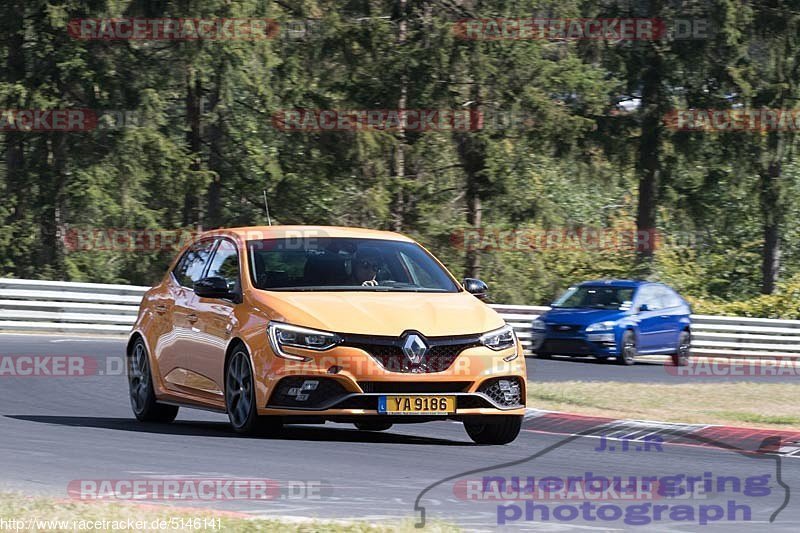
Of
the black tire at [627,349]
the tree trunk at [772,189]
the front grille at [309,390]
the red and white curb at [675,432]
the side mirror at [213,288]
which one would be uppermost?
the side mirror at [213,288]

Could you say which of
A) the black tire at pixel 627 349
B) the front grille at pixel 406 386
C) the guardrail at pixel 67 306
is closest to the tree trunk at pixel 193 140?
the guardrail at pixel 67 306

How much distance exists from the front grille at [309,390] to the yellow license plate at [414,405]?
0.31 metres

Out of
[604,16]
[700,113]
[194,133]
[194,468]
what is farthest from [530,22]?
[194,468]

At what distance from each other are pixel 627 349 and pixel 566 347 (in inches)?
44.4

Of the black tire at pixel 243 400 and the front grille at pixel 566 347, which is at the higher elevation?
the black tire at pixel 243 400

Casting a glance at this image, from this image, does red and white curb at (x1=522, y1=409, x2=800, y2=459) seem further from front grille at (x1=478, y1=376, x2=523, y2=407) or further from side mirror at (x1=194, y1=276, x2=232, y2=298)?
side mirror at (x1=194, y1=276, x2=232, y2=298)

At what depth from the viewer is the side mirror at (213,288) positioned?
39.2ft

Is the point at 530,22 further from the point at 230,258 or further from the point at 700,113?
the point at 230,258

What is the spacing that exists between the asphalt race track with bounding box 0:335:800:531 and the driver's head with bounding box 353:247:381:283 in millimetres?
1308

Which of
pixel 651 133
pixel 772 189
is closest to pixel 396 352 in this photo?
pixel 651 133

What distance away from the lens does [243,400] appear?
11.6 metres

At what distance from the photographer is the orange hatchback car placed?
11102mm

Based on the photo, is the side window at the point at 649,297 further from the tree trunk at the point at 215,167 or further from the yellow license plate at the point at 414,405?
the yellow license plate at the point at 414,405

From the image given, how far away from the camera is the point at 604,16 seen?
43.3 metres
